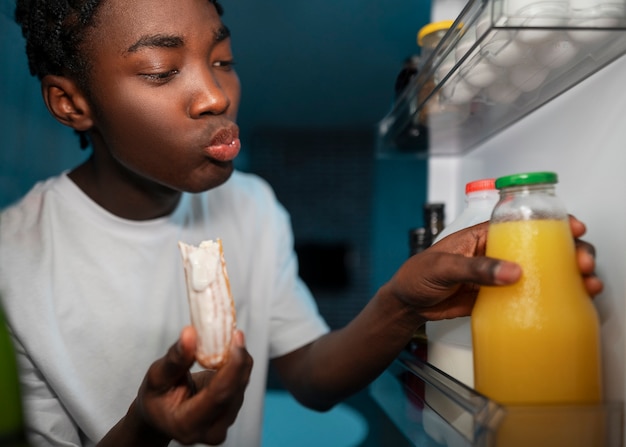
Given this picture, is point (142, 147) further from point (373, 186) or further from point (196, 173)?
point (373, 186)

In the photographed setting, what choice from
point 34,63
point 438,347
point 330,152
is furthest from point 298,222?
point 438,347

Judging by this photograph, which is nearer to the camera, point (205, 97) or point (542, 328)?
point (542, 328)

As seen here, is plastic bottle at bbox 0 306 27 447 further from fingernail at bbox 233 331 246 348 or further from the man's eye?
the man's eye

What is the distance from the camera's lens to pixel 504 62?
23.3 inches

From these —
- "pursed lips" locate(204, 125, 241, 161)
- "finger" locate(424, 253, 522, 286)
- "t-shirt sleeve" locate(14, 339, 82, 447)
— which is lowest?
"t-shirt sleeve" locate(14, 339, 82, 447)

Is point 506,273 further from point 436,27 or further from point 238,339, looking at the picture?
point 436,27

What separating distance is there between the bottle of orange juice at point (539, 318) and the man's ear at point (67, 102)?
0.66 meters

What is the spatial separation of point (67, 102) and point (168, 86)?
9.3 inches

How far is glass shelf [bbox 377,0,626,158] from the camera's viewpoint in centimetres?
48

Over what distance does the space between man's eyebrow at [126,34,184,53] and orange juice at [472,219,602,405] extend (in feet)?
1.64

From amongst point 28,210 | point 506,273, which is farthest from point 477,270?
point 28,210

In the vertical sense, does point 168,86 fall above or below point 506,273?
above

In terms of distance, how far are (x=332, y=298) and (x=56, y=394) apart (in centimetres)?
234

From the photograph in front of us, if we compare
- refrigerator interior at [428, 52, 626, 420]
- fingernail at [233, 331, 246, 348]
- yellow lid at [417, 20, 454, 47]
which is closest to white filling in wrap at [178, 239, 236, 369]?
fingernail at [233, 331, 246, 348]
